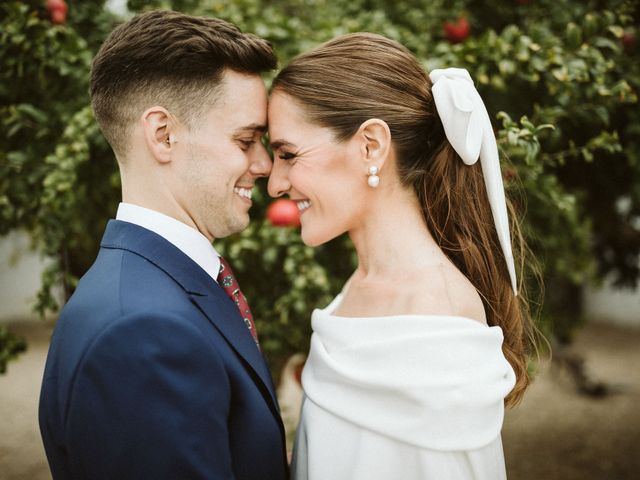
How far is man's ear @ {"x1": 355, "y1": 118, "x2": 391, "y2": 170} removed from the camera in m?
1.88

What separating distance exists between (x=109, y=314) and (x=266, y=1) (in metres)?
3.26

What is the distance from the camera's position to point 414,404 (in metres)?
1.67

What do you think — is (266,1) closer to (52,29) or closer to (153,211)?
(52,29)

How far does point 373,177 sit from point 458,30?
5.14ft

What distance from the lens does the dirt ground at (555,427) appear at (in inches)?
212

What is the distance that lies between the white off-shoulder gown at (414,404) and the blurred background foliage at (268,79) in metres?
0.85

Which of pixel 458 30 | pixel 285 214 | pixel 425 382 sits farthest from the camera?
pixel 458 30

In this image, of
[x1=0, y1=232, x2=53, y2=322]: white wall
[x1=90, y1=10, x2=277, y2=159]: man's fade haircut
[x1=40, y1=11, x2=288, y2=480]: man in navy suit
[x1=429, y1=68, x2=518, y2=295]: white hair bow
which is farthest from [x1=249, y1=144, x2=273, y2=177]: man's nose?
[x1=0, y1=232, x2=53, y2=322]: white wall

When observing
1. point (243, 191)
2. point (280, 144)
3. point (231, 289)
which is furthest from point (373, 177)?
point (231, 289)

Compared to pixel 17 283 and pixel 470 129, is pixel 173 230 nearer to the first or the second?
pixel 470 129

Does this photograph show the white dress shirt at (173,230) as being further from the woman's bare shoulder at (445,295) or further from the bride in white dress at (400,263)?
the woman's bare shoulder at (445,295)

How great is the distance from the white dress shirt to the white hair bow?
88 cm

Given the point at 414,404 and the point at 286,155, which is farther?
the point at 286,155

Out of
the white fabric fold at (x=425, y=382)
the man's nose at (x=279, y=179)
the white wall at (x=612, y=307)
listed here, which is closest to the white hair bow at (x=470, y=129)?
the white fabric fold at (x=425, y=382)
